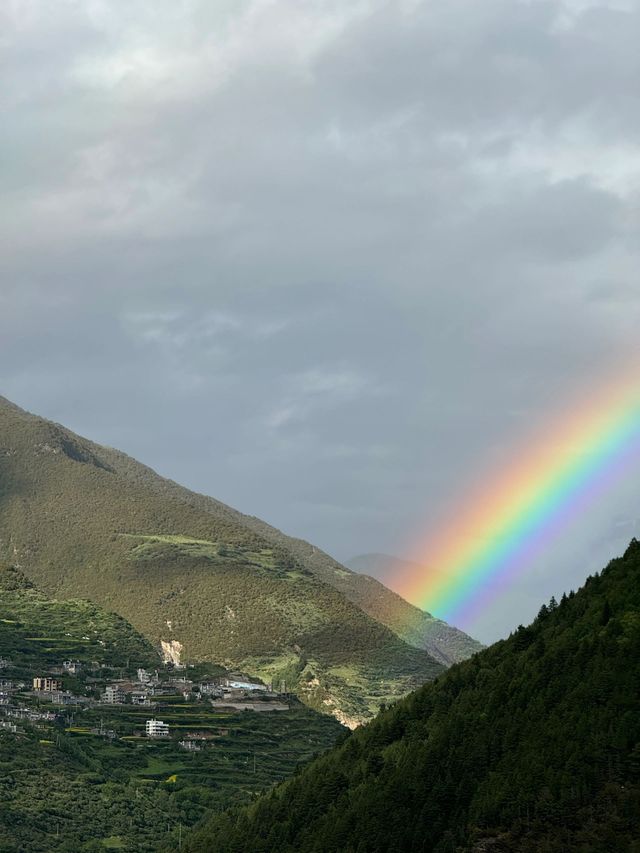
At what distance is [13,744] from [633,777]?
126 metres

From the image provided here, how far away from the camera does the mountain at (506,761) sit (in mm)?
88625

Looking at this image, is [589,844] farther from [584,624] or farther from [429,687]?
[429,687]

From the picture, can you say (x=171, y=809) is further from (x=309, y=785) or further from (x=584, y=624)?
(x=584, y=624)

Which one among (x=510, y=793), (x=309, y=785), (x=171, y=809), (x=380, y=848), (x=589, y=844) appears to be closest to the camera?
(x=589, y=844)

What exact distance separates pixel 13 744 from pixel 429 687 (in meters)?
85.1

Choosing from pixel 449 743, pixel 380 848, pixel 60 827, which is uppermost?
pixel 449 743

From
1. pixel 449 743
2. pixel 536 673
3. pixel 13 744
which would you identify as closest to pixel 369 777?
pixel 449 743

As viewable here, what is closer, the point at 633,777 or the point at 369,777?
the point at 633,777

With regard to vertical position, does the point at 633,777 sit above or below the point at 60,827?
above

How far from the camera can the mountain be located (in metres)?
88.6

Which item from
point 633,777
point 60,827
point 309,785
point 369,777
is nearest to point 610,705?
point 633,777

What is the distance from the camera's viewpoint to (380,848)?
101 m

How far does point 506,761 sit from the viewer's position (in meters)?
98.1

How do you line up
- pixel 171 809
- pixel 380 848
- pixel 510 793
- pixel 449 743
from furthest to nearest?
pixel 171 809
pixel 449 743
pixel 380 848
pixel 510 793
